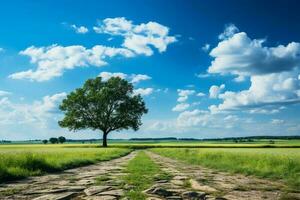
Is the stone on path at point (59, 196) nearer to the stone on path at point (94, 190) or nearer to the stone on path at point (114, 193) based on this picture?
the stone on path at point (94, 190)

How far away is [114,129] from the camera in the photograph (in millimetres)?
72625

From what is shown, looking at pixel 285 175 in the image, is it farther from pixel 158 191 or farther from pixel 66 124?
pixel 66 124

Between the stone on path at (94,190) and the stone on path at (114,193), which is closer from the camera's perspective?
the stone on path at (114,193)

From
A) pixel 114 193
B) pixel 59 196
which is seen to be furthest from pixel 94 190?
pixel 59 196

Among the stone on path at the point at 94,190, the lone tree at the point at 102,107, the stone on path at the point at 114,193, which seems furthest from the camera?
the lone tree at the point at 102,107

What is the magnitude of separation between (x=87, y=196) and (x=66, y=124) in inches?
2494

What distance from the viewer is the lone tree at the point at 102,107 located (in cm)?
7050

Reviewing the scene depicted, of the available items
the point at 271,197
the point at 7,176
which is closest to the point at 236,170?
the point at 271,197

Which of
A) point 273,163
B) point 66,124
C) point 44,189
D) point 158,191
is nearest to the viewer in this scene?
point 158,191

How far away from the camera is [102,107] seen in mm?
71188

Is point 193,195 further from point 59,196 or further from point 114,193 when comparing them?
point 59,196

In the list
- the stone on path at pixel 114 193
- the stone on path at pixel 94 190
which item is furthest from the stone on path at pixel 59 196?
the stone on path at pixel 114 193

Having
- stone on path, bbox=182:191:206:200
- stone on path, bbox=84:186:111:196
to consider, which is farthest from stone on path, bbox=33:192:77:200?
stone on path, bbox=182:191:206:200

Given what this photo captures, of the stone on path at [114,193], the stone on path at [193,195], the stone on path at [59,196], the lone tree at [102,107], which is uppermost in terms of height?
the lone tree at [102,107]
